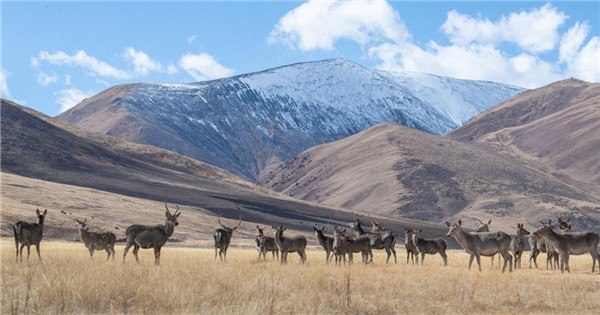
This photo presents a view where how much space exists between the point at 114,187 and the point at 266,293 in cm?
11837

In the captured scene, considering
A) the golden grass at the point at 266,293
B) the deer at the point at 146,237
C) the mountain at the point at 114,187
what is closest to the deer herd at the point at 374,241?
the deer at the point at 146,237

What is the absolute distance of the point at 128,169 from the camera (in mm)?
158375

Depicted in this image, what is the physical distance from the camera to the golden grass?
46.3 ft

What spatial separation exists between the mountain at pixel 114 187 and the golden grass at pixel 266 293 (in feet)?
165

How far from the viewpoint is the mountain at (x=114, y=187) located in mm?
88125

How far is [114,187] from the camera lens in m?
128

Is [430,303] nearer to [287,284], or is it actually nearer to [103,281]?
[287,284]

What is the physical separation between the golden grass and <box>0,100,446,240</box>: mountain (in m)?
50.3

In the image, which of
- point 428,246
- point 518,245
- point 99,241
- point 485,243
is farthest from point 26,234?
point 518,245

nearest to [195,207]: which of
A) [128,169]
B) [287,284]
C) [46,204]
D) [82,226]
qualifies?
[46,204]

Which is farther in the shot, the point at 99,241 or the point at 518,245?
the point at 518,245

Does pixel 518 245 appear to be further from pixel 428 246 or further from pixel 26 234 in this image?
pixel 26 234

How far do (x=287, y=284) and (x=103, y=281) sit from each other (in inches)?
183

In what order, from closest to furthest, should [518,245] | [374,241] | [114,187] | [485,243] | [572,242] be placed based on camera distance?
[572,242] → [485,243] → [518,245] → [374,241] → [114,187]
